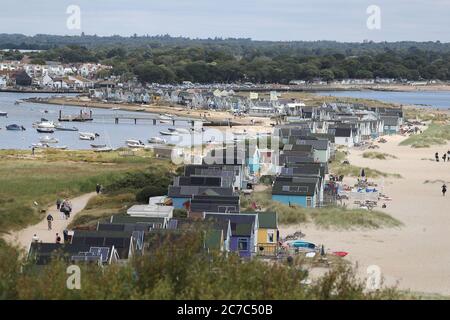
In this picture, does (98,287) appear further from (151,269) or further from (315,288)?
(315,288)

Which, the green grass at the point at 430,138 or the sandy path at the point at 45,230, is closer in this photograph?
the sandy path at the point at 45,230

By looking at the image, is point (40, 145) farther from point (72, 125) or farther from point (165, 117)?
point (165, 117)

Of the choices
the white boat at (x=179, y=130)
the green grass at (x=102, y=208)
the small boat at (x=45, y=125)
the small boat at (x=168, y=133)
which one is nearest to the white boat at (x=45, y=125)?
the small boat at (x=45, y=125)

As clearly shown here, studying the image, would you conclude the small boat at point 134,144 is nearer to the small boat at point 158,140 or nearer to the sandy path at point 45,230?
the small boat at point 158,140

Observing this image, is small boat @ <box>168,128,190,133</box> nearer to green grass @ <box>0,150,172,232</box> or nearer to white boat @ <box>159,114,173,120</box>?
white boat @ <box>159,114,173,120</box>

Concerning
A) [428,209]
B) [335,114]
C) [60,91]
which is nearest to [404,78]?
[60,91]

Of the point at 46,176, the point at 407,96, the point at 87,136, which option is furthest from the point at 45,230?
the point at 407,96
